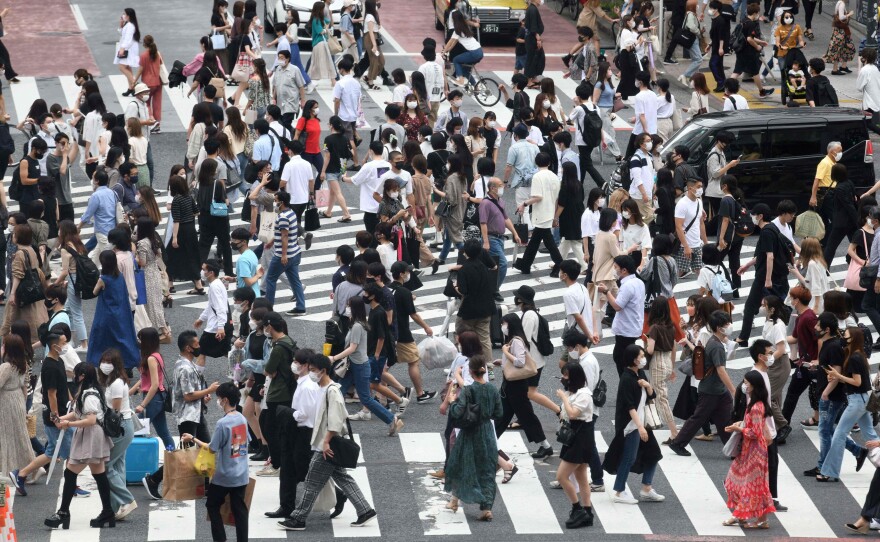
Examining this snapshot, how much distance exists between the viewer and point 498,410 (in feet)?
45.1

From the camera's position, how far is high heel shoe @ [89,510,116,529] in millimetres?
13656

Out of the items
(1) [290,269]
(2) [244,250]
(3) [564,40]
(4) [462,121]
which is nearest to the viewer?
(2) [244,250]

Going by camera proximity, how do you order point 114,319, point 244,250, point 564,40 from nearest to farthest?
point 114,319 < point 244,250 < point 564,40

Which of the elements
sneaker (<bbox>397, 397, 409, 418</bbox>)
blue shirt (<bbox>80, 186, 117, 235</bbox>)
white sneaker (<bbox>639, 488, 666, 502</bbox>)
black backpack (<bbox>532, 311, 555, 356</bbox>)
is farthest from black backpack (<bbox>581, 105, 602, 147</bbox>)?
white sneaker (<bbox>639, 488, 666, 502</bbox>)

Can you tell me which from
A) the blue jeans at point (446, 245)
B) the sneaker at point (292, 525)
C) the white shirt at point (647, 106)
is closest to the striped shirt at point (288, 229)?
the blue jeans at point (446, 245)

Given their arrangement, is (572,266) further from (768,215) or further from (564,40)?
(564,40)

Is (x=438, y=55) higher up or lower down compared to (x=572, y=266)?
lower down

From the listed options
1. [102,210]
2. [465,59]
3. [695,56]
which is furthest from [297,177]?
[695,56]

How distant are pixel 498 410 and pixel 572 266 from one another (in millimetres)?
2806

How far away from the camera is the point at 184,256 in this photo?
65.3 feet

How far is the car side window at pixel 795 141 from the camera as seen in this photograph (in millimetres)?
22859

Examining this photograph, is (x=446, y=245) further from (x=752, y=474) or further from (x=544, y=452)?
(x=752, y=474)

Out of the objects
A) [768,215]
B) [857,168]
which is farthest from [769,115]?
[768,215]

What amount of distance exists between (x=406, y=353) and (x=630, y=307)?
2502 mm
